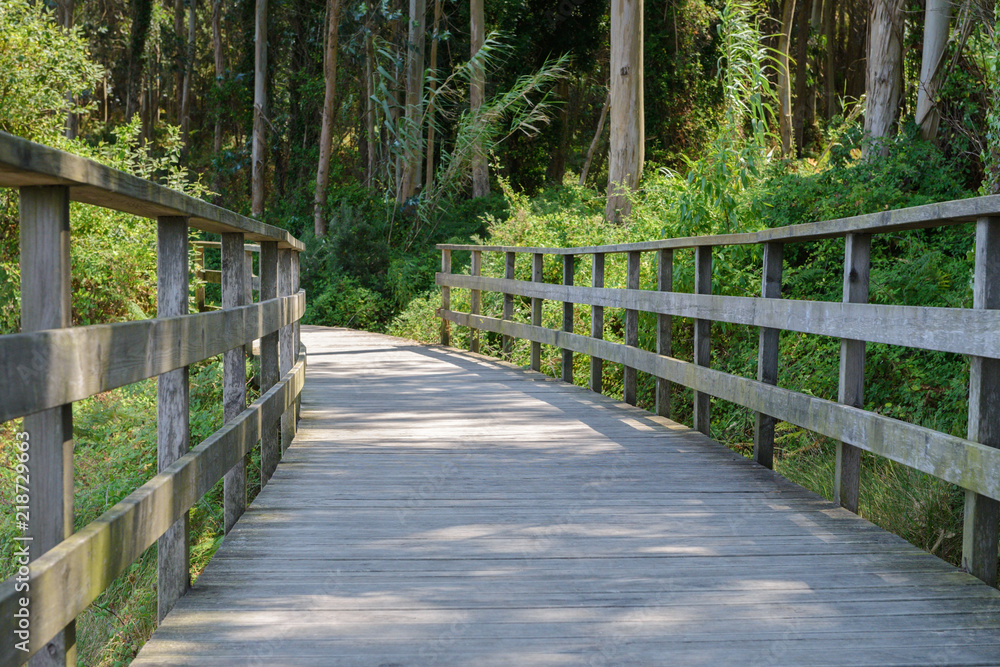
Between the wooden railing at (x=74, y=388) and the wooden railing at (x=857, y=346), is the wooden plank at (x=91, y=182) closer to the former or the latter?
the wooden railing at (x=74, y=388)

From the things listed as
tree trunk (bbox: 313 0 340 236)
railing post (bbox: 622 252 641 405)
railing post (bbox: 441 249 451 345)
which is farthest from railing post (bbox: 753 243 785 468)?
tree trunk (bbox: 313 0 340 236)

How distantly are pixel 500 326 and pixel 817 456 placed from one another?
447 centimetres

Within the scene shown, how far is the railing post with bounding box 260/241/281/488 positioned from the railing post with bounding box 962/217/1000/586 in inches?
123

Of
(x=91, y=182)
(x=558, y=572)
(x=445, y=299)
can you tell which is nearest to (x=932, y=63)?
(x=445, y=299)

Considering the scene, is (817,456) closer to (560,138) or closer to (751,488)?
(751,488)

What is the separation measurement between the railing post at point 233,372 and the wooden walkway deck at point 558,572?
0.44 ft

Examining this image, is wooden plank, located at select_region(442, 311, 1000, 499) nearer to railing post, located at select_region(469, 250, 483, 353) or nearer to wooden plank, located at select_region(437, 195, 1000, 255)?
wooden plank, located at select_region(437, 195, 1000, 255)

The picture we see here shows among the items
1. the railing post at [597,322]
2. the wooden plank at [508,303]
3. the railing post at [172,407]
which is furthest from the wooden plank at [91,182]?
the wooden plank at [508,303]

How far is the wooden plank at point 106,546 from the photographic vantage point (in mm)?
1858

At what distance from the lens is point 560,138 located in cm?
2856

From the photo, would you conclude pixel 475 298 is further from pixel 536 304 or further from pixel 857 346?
pixel 857 346

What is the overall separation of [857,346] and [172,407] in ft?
9.39

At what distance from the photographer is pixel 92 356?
2129mm

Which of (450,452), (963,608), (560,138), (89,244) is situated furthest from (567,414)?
(560,138)
